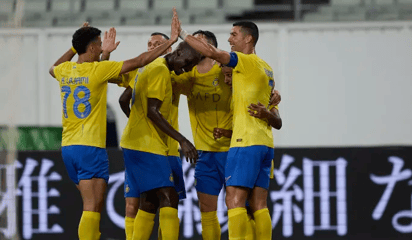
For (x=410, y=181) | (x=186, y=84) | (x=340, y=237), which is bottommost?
(x=340, y=237)

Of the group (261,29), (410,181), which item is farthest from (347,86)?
(410,181)

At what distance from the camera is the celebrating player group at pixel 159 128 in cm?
550

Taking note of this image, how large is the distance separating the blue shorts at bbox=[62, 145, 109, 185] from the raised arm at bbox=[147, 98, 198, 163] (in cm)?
53

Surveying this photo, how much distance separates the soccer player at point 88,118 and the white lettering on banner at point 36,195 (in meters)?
3.24

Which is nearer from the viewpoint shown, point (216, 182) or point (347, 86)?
point (216, 182)

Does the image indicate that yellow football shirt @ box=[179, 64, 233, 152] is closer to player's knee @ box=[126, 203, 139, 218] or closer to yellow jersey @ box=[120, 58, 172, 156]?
yellow jersey @ box=[120, 58, 172, 156]

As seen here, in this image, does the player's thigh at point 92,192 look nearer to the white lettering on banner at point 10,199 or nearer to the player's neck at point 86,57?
the player's neck at point 86,57

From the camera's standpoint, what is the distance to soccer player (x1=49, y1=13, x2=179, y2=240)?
5523 mm

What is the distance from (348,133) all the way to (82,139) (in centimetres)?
889

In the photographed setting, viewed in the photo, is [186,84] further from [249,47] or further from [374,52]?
[374,52]

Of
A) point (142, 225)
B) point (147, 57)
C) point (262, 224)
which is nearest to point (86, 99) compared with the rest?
point (147, 57)

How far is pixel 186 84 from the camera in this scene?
20.3 feet

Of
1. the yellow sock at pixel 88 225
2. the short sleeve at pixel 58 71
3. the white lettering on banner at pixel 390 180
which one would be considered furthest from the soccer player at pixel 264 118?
the white lettering on banner at pixel 390 180

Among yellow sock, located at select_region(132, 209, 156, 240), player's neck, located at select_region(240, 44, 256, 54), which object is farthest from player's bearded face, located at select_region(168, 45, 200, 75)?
yellow sock, located at select_region(132, 209, 156, 240)
